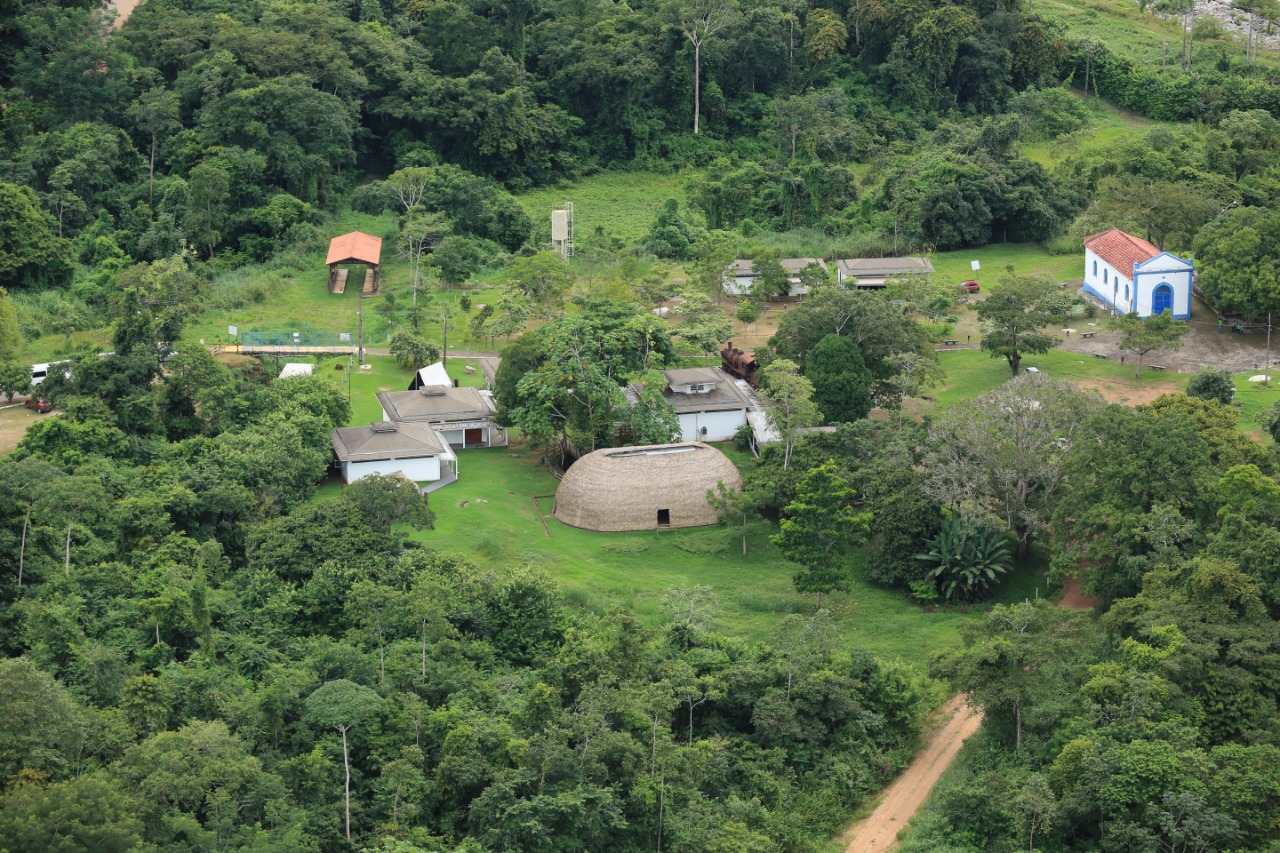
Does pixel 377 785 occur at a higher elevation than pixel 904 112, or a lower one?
lower

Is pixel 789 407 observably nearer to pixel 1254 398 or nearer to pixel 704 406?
pixel 704 406

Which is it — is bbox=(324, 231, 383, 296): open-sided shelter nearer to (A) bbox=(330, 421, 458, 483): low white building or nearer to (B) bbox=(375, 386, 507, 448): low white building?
(B) bbox=(375, 386, 507, 448): low white building

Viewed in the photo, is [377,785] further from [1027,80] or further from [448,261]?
[1027,80]

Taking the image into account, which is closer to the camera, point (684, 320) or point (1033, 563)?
point (1033, 563)

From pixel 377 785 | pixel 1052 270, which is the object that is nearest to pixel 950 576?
pixel 377 785

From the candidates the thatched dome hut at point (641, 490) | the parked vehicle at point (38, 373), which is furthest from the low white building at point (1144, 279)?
the parked vehicle at point (38, 373)

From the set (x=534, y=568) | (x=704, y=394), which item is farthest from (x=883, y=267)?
(x=534, y=568)
